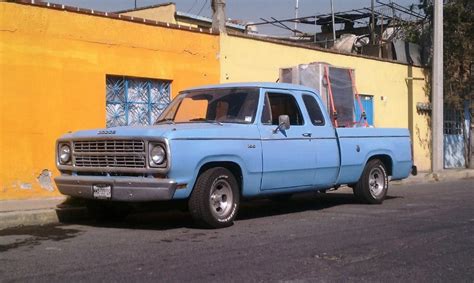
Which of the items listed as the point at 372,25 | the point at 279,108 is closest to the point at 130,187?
the point at 279,108

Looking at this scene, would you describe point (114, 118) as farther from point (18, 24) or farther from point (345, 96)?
point (345, 96)

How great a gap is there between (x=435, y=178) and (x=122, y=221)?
11179 mm

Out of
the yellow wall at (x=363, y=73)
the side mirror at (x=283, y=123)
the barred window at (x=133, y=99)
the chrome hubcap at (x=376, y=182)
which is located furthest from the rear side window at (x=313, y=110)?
the yellow wall at (x=363, y=73)

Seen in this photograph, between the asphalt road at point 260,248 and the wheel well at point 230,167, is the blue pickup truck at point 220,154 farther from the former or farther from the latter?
the asphalt road at point 260,248

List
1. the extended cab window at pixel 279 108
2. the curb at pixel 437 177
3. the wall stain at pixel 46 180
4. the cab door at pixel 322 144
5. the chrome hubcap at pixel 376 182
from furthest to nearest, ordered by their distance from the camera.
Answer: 1. the curb at pixel 437 177
2. the wall stain at pixel 46 180
3. the chrome hubcap at pixel 376 182
4. the cab door at pixel 322 144
5. the extended cab window at pixel 279 108

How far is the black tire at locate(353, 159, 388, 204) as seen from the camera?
11.0 metres

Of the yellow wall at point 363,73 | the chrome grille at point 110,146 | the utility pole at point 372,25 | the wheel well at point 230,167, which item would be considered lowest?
the wheel well at point 230,167

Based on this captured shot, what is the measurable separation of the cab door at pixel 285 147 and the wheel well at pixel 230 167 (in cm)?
38

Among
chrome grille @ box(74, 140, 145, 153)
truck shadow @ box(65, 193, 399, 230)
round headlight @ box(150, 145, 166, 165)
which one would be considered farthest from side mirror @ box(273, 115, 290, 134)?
chrome grille @ box(74, 140, 145, 153)

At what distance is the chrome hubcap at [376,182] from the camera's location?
36.8ft

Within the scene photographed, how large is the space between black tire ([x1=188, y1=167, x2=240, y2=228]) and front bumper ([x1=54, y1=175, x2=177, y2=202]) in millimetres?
459

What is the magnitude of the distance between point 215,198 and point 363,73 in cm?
1158

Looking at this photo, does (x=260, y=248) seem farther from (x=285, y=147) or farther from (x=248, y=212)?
(x=248, y=212)

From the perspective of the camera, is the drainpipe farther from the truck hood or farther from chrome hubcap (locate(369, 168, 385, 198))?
the truck hood
